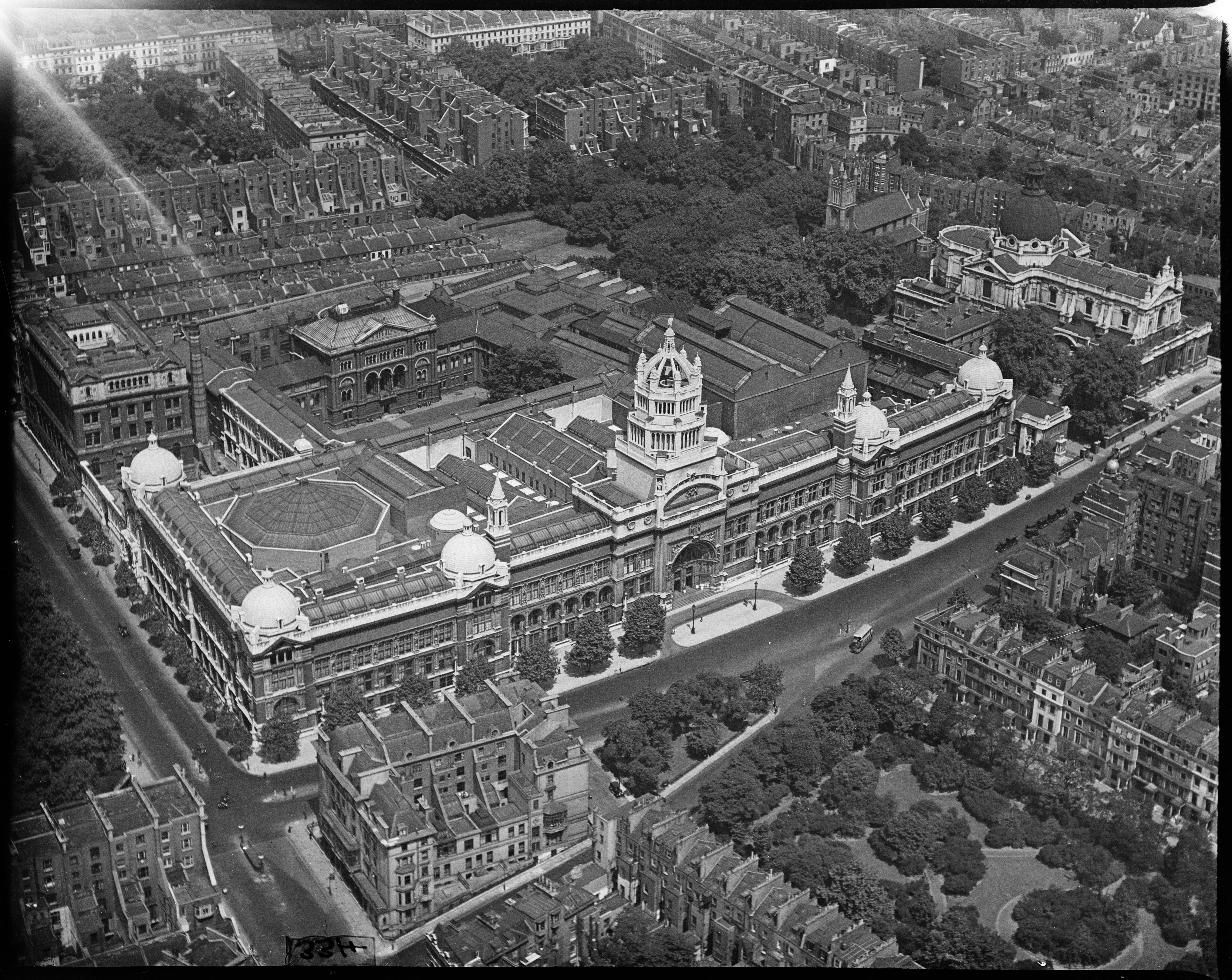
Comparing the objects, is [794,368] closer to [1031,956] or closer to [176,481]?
[176,481]

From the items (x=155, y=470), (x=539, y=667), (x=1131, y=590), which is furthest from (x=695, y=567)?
(x=155, y=470)

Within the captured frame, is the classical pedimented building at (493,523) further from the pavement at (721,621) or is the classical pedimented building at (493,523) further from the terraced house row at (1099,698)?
the terraced house row at (1099,698)

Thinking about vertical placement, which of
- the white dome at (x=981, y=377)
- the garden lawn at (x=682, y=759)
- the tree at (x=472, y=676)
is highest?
the white dome at (x=981, y=377)

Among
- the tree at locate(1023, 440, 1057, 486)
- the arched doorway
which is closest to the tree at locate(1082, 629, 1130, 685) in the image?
the arched doorway

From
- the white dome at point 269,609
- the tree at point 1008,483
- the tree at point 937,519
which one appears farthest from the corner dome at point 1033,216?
the white dome at point 269,609

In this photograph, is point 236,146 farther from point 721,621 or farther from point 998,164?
point 721,621
